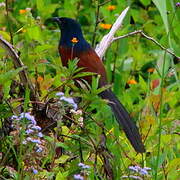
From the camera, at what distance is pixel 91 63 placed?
373cm

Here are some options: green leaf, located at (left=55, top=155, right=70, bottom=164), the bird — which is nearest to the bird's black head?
the bird

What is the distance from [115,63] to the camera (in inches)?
197

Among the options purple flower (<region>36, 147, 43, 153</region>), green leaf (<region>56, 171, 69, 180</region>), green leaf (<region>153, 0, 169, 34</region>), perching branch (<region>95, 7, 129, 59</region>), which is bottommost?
green leaf (<region>56, 171, 69, 180</region>)

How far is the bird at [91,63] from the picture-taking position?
310 centimetres

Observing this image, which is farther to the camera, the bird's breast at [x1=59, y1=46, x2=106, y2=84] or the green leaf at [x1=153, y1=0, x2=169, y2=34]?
the bird's breast at [x1=59, y1=46, x2=106, y2=84]

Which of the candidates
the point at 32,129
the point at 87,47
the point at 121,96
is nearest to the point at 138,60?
the point at 121,96

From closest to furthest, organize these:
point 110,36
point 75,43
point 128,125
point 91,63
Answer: point 128,125 < point 110,36 < point 91,63 < point 75,43

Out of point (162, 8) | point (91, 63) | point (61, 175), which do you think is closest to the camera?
point (162, 8)

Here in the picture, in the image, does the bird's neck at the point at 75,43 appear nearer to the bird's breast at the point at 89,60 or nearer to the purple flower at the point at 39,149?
the bird's breast at the point at 89,60

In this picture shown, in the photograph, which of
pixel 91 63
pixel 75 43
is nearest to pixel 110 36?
pixel 91 63

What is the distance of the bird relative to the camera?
3.10 meters

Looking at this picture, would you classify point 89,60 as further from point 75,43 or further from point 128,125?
point 128,125

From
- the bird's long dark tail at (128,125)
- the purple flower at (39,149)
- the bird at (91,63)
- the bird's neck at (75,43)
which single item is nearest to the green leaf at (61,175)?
the purple flower at (39,149)

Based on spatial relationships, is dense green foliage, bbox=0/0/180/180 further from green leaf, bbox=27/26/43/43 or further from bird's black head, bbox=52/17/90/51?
bird's black head, bbox=52/17/90/51
